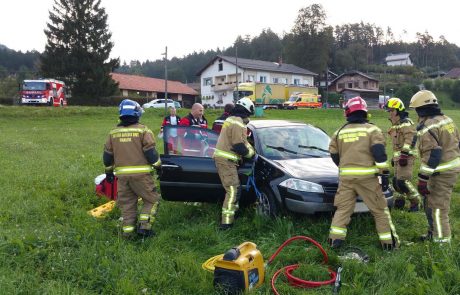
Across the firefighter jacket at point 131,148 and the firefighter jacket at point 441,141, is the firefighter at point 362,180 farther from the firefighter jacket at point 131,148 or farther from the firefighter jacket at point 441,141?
the firefighter jacket at point 131,148

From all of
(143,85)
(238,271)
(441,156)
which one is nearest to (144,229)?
(238,271)

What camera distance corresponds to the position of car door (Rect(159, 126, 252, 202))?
582cm

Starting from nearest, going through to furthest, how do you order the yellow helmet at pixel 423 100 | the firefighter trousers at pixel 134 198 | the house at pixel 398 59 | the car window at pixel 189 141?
the yellow helmet at pixel 423 100 → the firefighter trousers at pixel 134 198 → the car window at pixel 189 141 → the house at pixel 398 59

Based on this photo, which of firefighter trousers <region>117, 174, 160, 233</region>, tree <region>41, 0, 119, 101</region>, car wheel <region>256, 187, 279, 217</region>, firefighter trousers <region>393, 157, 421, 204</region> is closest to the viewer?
firefighter trousers <region>117, 174, 160, 233</region>

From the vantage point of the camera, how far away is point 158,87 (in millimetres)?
60125

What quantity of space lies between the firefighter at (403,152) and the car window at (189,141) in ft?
9.34

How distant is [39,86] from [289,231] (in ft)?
100

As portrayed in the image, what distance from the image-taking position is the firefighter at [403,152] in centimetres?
633

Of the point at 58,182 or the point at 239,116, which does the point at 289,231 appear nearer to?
the point at 239,116

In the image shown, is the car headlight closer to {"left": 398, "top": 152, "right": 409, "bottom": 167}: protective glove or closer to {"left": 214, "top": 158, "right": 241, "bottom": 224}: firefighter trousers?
{"left": 214, "top": 158, "right": 241, "bottom": 224}: firefighter trousers


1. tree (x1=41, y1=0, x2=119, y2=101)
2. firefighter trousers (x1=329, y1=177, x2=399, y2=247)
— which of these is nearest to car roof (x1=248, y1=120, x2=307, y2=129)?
firefighter trousers (x1=329, y1=177, x2=399, y2=247)

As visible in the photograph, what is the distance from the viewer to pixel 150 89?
190ft

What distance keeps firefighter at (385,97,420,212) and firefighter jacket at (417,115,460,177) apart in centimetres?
141

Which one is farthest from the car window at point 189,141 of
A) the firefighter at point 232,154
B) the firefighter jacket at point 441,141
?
the firefighter jacket at point 441,141
